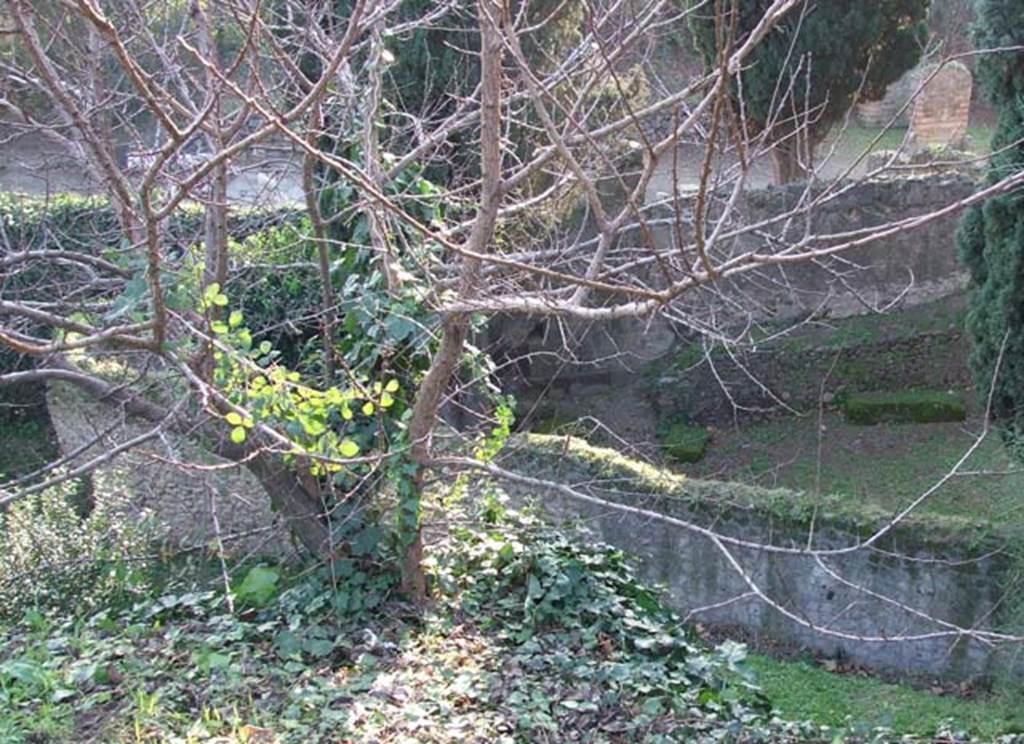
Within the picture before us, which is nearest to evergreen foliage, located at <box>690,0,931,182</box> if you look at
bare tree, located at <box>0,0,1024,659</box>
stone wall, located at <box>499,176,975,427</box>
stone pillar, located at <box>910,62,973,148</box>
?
stone wall, located at <box>499,176,975,427</box>

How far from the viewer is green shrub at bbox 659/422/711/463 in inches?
403

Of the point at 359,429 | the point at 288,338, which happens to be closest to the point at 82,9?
the point at 359,429

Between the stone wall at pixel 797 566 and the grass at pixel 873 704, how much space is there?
253 mm

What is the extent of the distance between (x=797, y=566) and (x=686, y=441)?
10.8 ft

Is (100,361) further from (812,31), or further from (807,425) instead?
(812,31)

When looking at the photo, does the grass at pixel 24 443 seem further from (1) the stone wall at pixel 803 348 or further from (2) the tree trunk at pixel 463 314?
(2) the tree trunk at pixel 463 314

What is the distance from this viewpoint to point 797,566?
7254 millimetres

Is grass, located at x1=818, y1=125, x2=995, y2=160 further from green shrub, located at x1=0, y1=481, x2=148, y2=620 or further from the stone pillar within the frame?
green shrub, located at x1=0, y1=481, x2=148, y2=620

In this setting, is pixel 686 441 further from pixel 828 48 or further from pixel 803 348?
pixel 828 48

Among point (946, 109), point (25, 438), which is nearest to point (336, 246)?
point (25, 438)

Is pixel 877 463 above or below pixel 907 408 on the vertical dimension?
below

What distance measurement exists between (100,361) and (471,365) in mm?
5448

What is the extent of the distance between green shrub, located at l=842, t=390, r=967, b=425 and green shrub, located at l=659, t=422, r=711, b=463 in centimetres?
140

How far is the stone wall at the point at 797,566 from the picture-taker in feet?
22.1
